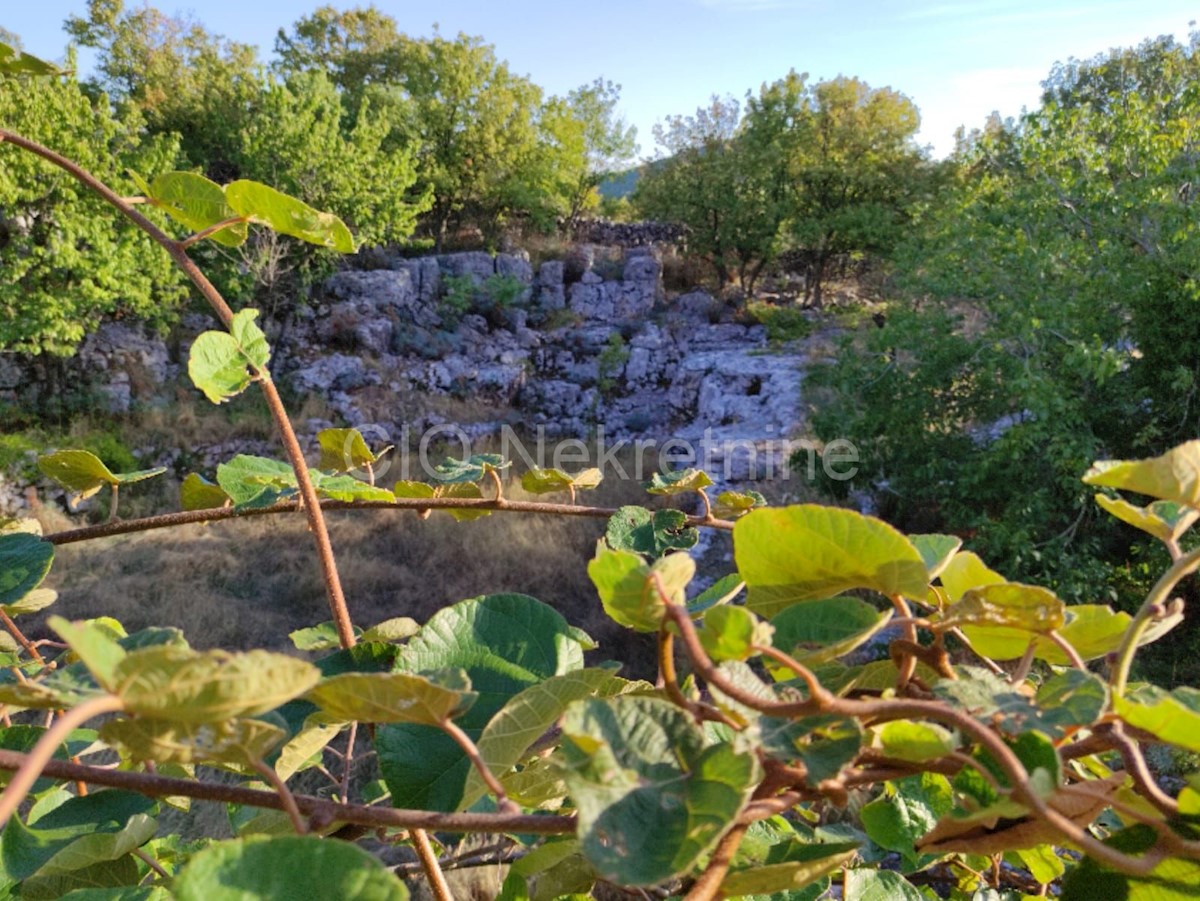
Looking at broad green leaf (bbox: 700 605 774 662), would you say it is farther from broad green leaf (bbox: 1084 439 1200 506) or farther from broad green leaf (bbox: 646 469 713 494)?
broad green leaf (bbox: 646 469 713 494)

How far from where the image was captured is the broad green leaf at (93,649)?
99 millimetres

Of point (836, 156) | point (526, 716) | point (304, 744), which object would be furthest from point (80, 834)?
point (836, 156)

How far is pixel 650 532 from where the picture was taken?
32 centimetres

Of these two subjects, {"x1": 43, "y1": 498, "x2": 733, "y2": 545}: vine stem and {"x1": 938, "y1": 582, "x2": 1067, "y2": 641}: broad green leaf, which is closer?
{"x1": 938, "y1": 582, "x2": 1067, "y2": 641}: broad green leaf

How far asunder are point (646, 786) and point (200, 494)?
1.07 feet

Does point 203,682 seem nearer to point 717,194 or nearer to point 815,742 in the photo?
point 815,742

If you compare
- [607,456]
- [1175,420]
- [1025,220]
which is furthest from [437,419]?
[1175,420]

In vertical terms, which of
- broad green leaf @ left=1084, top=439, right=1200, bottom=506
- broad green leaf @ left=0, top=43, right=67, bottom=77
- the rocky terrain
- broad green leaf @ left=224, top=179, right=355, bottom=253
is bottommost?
the rocky terrain

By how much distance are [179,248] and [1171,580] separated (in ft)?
1.00

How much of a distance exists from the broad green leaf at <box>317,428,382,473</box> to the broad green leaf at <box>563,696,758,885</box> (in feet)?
0.86

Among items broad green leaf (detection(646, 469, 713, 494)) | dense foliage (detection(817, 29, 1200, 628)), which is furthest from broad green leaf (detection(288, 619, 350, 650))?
dense foliage (detection(817, 29, 1200, 628))

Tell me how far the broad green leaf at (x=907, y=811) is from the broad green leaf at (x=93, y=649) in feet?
0.86

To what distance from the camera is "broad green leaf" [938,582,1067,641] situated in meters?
0.15

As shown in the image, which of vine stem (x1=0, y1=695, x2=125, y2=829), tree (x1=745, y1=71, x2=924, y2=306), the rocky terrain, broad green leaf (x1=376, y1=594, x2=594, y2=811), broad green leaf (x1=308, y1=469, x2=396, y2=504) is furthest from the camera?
tree (x1=745, y1=71, x2=924, y2=306)
